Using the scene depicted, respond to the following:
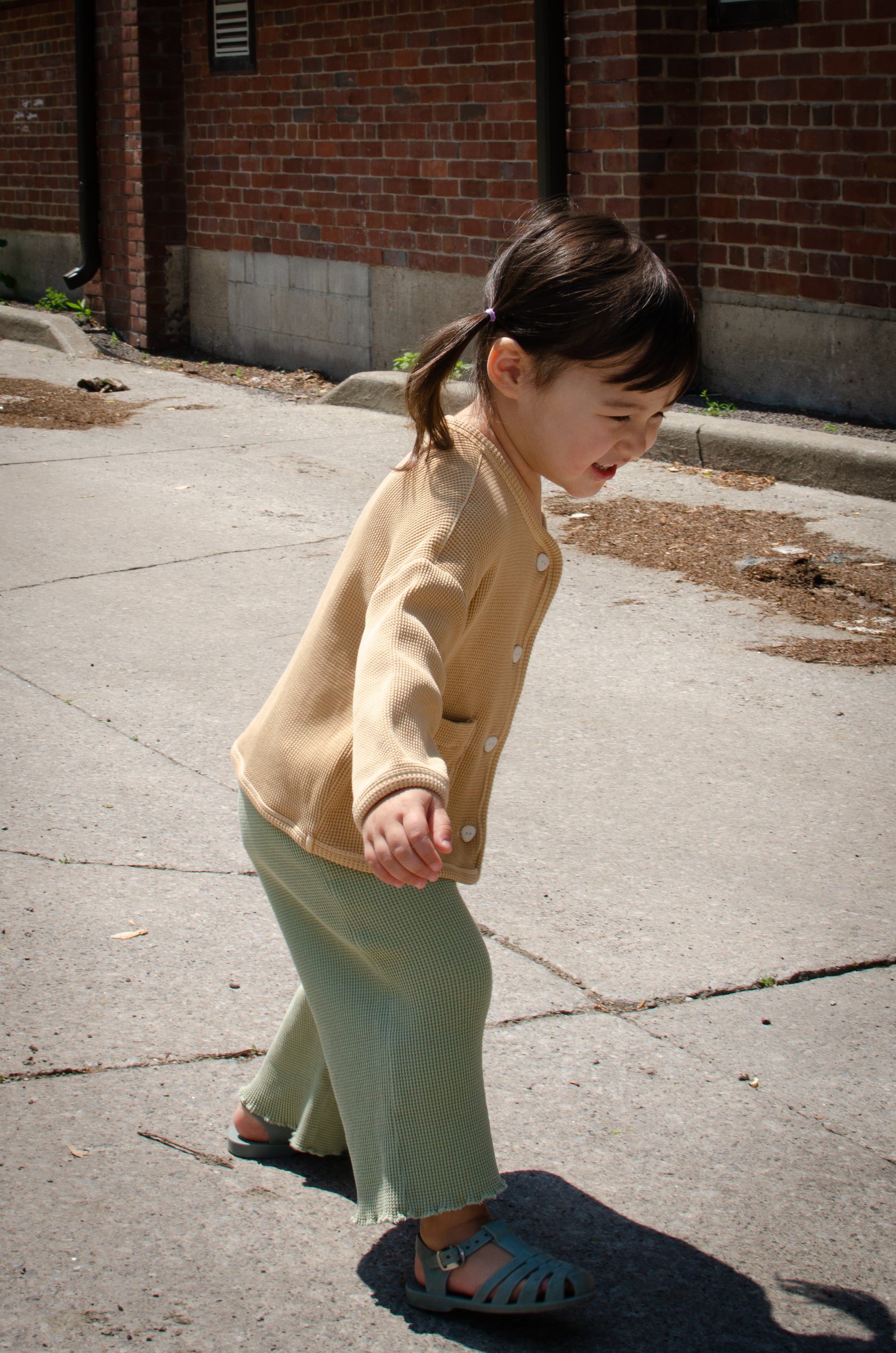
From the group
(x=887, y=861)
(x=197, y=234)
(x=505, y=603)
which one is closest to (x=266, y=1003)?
(x=505, y=603)

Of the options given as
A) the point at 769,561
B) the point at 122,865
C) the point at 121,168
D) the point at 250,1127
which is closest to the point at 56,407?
the point at 121,168

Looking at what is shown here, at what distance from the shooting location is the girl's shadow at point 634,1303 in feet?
6.89

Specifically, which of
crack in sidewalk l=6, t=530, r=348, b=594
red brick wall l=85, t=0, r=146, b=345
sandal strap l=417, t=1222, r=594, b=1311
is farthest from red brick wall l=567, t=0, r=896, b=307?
sandal strap l=417, t=1222, r=594, b=1311

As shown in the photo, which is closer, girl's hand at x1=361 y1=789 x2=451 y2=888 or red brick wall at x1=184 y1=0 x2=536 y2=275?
girl's hand at x1=361 y1=789 x2=451 y2=888

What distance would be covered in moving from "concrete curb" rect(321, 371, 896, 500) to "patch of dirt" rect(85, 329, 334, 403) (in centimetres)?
274

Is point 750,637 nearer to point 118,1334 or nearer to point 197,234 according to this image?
point 118,1334

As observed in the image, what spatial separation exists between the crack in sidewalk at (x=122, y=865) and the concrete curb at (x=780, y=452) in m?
3.39

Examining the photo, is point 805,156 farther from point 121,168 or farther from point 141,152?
point 121,168

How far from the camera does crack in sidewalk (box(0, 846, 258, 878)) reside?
11.6ft

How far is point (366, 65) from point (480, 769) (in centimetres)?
917

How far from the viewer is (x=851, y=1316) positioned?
2154 mm

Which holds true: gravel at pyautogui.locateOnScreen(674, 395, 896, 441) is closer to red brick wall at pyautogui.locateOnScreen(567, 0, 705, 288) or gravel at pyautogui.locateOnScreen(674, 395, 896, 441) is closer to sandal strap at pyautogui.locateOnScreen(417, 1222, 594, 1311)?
red brick wall at pyautogui.locateOnScreen(567, 0, 705, 288)

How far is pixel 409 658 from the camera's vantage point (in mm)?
1951

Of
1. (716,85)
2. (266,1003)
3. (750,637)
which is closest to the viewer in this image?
(266,1003)
